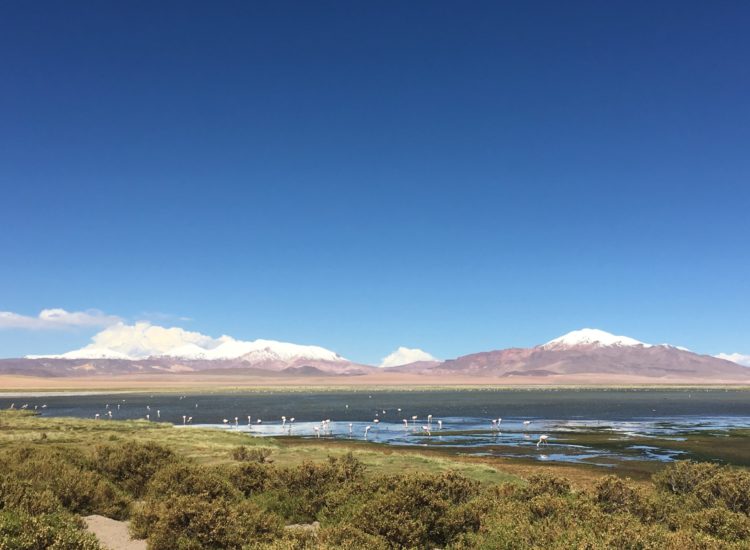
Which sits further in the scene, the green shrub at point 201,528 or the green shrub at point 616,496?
the green shrub at point 616,496

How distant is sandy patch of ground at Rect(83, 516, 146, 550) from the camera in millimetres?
14501

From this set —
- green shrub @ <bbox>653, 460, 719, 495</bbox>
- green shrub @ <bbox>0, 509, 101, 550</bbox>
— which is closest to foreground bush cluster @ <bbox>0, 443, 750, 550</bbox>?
green shrub @ <bbox>0, 509, 101, 550</bbox>

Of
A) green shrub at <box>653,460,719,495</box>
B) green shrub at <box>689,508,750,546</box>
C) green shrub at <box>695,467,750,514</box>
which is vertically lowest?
green shrub at <box>653,460,719,495</box>

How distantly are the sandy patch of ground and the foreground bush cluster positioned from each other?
361 mm

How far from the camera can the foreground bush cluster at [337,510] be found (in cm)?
1198

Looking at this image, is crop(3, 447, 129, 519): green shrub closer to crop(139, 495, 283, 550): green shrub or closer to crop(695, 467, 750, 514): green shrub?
crop(139, 495, 283, 550): green shrub

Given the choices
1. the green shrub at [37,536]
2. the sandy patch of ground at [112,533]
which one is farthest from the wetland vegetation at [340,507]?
the sandy patch of ground at [112,533]

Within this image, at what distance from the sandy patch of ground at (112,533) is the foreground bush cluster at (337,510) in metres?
0.36

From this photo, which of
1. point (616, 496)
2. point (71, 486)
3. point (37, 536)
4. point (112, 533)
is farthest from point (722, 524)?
point (71, 486)

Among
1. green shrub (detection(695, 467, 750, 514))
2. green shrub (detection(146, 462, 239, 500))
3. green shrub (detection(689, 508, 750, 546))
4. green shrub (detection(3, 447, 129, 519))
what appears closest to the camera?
green shrub (detection(689, 508, 750, 546))

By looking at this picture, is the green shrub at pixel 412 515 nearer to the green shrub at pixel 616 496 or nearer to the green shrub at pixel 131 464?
the green shrub at pixel 616 496

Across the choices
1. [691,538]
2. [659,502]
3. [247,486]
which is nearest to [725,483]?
[659,502]

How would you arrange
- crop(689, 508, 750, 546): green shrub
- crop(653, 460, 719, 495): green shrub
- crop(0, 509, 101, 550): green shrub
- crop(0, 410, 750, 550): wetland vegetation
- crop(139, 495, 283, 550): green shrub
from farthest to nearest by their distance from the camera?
1. crop(653, 460, 719, 495): green shrub
2. crop(689, 508, 750, 546): green shrub
3. crop(139, 495, 283, 550): green shrub
4. crop(0, 410, 750, 550): wetland vegetation
5. crop(0, 509, 101, 550): green shrub

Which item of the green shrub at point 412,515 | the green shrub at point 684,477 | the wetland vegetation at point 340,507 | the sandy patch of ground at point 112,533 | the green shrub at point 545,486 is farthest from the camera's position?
the green shrub at point 684,477
